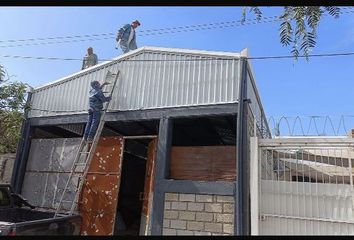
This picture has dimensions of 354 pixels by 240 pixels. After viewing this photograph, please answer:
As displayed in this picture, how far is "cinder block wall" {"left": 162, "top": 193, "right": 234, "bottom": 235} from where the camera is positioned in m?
8.05

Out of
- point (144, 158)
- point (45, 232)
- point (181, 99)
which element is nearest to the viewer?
point (45, 232)

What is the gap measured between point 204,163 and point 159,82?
2749mm

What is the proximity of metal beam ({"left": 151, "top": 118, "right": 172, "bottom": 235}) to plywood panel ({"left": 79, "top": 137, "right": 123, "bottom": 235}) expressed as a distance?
1.33 metres

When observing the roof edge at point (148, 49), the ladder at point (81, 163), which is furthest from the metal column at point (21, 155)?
the ladder at point (81, 163)

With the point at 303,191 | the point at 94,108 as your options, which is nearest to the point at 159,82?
the point at 94,108

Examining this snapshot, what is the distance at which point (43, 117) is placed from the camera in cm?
1153

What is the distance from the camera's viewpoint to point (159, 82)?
9922 mm

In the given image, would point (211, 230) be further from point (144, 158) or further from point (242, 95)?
point (144, 158)

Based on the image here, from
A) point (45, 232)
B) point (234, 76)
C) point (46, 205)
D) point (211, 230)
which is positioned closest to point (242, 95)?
point (234, 76)

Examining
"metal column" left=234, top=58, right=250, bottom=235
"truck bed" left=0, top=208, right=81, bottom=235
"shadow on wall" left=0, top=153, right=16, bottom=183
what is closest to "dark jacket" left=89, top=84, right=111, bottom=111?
"truck bed" left=0, top=208, right=81, bottom=235

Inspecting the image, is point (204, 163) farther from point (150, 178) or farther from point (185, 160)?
point (150, 178)

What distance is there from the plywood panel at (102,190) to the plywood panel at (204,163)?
5.90 ft
